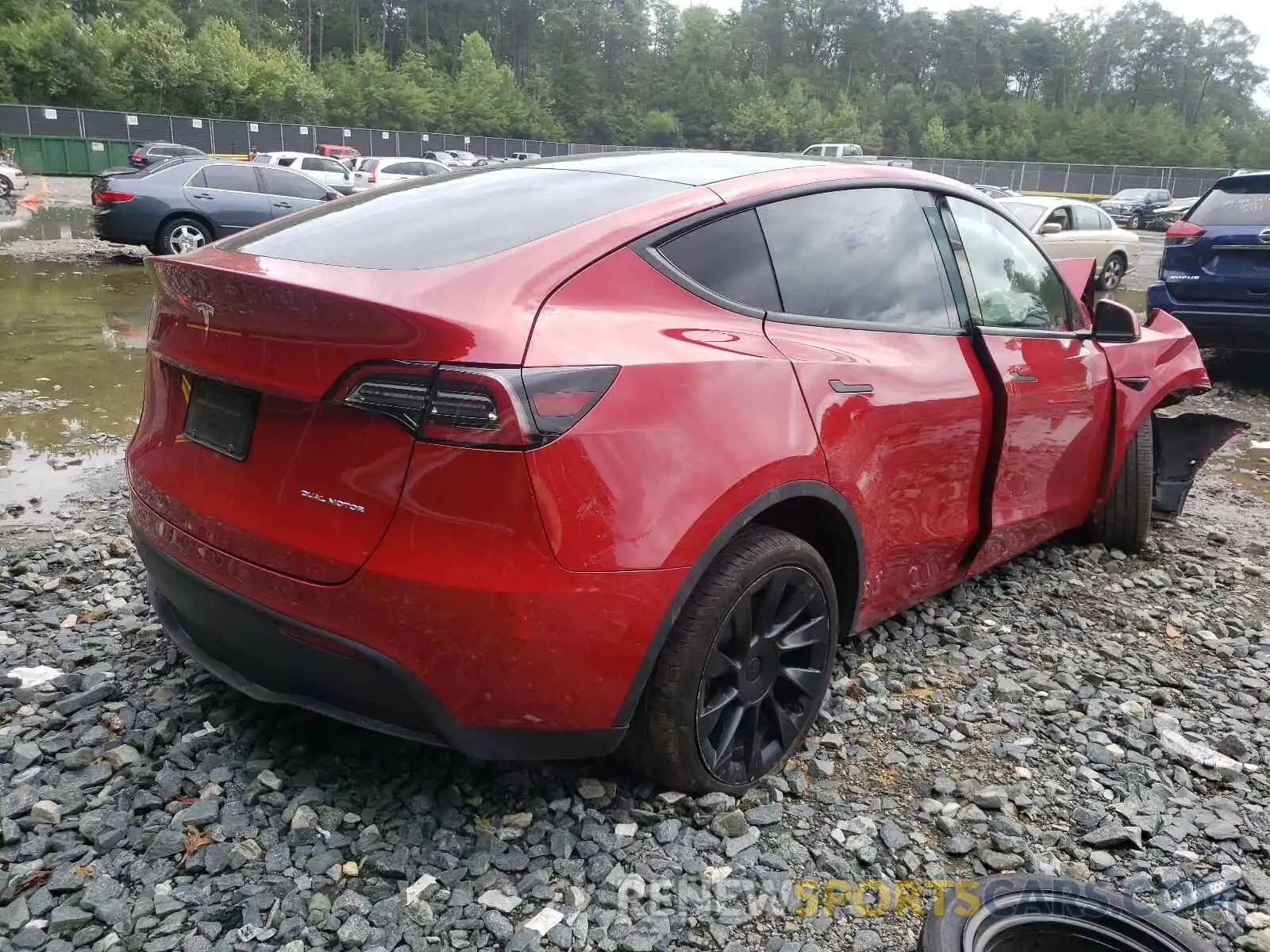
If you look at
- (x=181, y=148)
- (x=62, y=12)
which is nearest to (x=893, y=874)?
(x=181, y=148)

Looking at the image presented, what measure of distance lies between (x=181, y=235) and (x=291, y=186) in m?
1.88

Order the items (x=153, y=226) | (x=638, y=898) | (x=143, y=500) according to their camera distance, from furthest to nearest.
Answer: (x=153, y=226) < (x=143, y=500) < (x=638, y=898)

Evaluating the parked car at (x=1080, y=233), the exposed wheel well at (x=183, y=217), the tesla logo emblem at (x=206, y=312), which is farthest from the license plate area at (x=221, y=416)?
the parked car at (x=1080, y=233)

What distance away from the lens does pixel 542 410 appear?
192 cm

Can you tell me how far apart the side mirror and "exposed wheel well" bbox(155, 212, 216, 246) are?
12.6 metres

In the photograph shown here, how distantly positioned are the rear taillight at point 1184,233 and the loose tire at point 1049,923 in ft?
24.9

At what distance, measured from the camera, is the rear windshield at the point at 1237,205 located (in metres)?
7.93

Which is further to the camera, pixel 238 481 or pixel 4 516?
pixel 4 516

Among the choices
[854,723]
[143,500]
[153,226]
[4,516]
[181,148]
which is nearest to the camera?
[143,500]

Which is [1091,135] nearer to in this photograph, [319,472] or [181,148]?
[181,148]

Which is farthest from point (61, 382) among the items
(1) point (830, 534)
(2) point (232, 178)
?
(2) point (232, 178)

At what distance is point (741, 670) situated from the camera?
2.42 meters

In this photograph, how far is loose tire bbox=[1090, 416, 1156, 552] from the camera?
14.0ft

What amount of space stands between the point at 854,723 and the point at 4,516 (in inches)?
152
